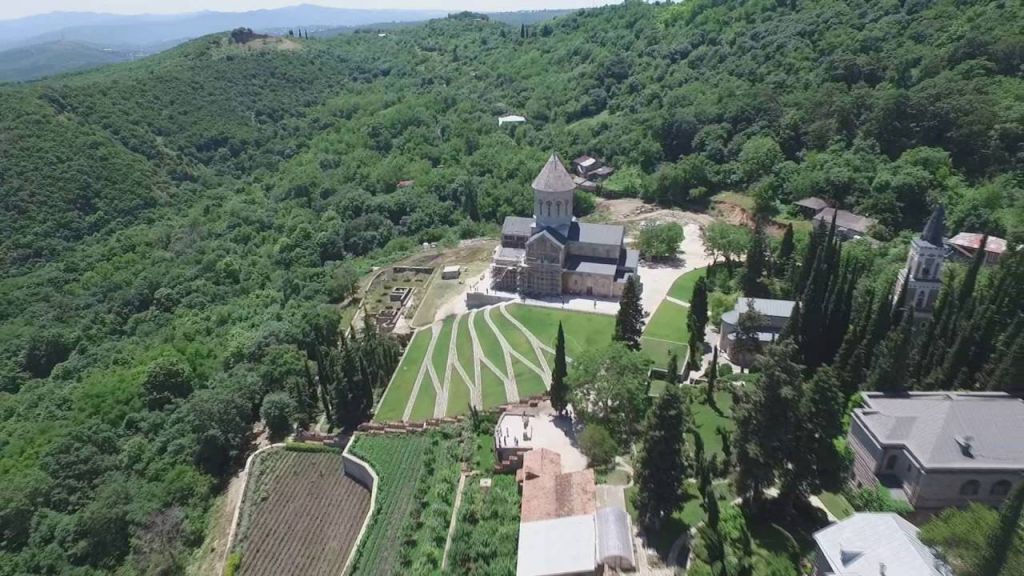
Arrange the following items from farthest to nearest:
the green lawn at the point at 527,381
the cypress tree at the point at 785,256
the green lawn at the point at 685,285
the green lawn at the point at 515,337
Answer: the green lawn at the point at 685,285
the cypress tree at the point at 785,256
the green lawn at the point at 515,337
the green lawn at the point at 527,381

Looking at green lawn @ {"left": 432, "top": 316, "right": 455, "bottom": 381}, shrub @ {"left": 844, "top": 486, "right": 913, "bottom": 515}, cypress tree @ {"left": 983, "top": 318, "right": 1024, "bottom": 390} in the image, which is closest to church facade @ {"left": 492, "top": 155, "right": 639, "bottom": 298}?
green lawn @ {"left": 432, "top": 316, "right": 455, "bottom": 381}

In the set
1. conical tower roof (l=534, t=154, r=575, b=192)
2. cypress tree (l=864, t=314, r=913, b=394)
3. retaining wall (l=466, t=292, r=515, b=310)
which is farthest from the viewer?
retaining wall (l=466, t=292, r=515, b=310)

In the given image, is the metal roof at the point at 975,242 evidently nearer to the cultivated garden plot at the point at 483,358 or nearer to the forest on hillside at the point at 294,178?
the forest on hillside at the point at 294,178

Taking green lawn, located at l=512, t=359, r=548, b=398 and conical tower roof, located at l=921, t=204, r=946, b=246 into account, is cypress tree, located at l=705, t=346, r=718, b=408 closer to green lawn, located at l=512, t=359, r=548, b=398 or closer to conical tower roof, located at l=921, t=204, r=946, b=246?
green lawn, located at l=512, t=359, r=548, b=398

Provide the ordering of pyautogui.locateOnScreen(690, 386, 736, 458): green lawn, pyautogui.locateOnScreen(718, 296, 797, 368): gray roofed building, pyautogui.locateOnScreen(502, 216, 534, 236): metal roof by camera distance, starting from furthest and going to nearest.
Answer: pyautogui.locateOnScreen(502, 216, 534, 236): metal roof < pyautogui.locateOnScreen(718, 296, 797, 368): gray roofed building < pyautogui.locateOnScreen(690, 386, 736, 458): green lawn

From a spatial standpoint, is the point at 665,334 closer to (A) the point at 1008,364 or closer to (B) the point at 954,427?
(A) the point at 1008,364

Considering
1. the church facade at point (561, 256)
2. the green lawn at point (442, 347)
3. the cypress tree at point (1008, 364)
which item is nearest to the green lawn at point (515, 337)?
the green lawn at point (442, 347)

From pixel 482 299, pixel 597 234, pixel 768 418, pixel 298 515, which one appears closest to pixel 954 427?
pixel 768 418

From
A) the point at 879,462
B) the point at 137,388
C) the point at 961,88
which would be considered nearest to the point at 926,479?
the point at 879,462
